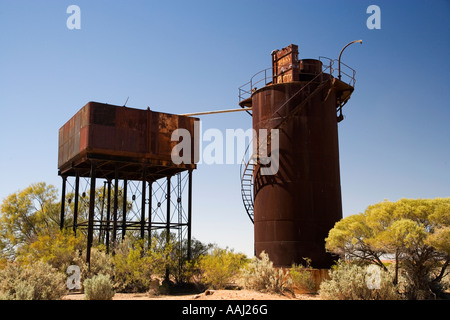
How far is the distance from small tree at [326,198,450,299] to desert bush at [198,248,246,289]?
225 inches

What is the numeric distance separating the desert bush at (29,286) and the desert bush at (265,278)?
28.6 feet

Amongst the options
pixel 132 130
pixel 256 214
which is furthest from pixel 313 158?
pixel 132 130

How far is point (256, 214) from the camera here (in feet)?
83.5

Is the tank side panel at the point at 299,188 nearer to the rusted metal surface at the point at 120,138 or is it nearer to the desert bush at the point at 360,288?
the desert bush at the point at 360,288

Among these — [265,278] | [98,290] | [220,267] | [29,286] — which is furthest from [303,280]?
[29,286]

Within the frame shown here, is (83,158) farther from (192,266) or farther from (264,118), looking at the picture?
(264,118)

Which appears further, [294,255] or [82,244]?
[82,244]

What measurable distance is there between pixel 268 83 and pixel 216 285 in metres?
12.1

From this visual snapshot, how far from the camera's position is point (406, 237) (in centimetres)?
1777

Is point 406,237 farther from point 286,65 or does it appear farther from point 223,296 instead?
point 286,65

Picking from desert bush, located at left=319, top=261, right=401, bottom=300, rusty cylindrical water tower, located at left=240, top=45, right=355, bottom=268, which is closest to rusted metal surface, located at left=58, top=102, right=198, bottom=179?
rusty cylindrical water tower, located at left=240, top=45, right=355, bottom=268

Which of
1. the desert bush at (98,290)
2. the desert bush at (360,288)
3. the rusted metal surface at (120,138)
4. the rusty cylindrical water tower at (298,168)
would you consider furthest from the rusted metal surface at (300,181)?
the desert bush at (98,290)

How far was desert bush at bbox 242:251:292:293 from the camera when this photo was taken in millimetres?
21203

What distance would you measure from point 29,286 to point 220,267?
10.4m
